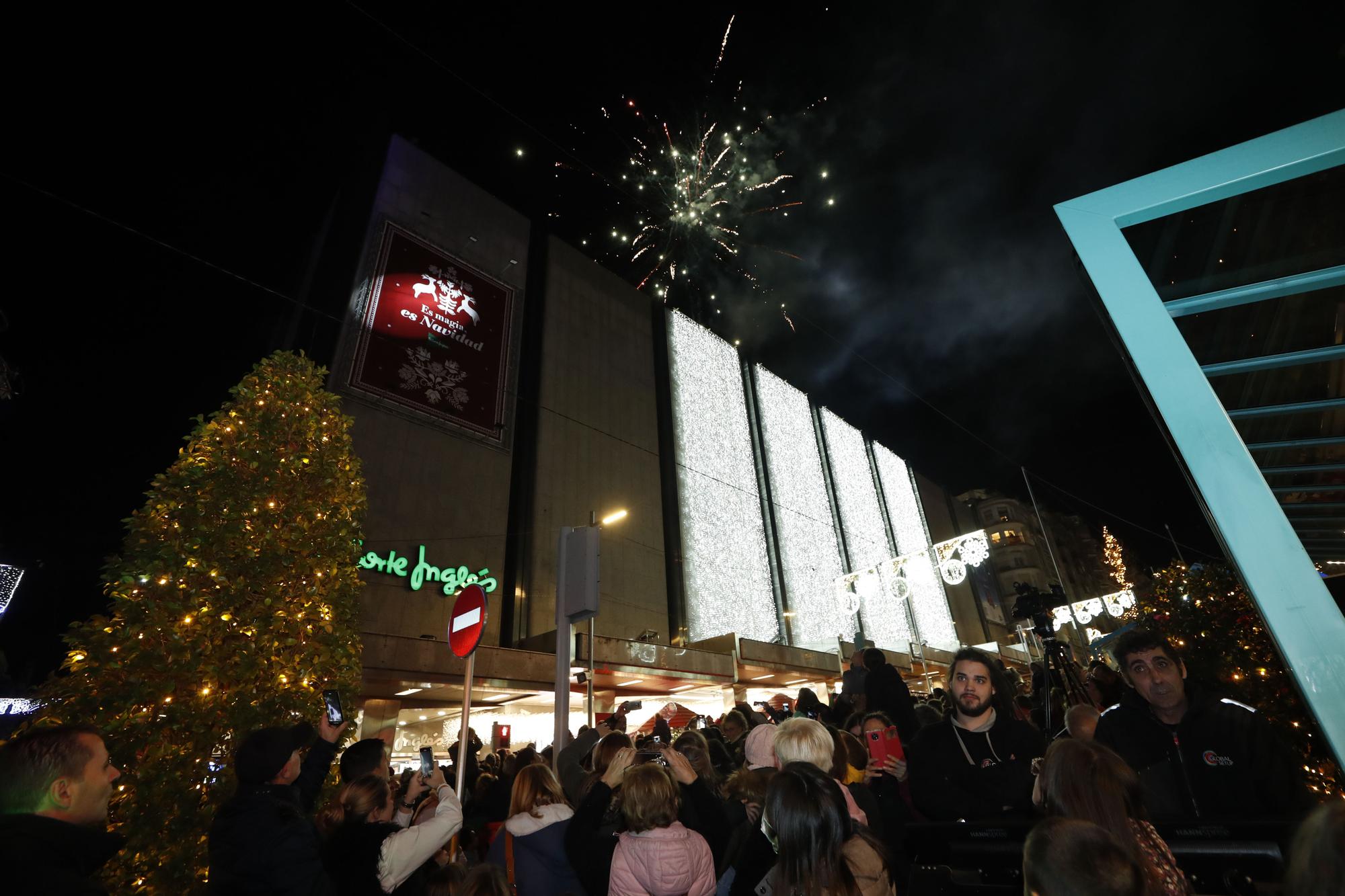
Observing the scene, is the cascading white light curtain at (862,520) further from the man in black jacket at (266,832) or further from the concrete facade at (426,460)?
the man in black jacket at (266,832)

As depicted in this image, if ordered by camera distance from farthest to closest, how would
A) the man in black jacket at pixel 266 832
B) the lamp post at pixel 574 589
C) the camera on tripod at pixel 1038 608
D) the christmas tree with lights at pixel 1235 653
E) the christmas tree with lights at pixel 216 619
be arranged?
1. the camera on tripod at pixel 1038 608
2. the lamp post at pixel 574 589
3. the christmas tree with lights at pixel 1235 653
4. the christmas tree with lights at pixel 216 619
5. the man in black jacket at pixel 266 832

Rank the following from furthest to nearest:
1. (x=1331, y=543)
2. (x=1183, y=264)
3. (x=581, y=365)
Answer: (x=581, y=365), (x=1331, y=543), (x=1183, y=264)

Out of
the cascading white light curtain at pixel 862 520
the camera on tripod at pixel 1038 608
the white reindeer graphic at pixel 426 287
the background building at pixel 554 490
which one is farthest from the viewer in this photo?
the cascading white light curtain at pixel 862 520

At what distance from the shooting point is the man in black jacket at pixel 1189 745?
2732 mm

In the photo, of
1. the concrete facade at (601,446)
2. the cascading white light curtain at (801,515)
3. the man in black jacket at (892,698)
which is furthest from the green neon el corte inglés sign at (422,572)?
the cascading white light curtain at (801,515)

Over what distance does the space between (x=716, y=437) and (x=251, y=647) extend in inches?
919

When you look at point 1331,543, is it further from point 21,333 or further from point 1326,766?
point 21,333

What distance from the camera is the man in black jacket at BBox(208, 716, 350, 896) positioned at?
265cm

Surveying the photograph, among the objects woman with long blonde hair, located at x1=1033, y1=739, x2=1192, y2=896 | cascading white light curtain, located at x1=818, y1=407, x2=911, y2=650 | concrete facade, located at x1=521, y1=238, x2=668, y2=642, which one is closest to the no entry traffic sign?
woman with long blonde hair, located at x1=1033, y1=739, x2=1192, y2=896

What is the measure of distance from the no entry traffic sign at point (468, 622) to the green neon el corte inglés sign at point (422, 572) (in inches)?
390

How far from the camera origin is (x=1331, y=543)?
4.05 meters

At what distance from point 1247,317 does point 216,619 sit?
7.14m

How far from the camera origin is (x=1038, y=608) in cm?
738

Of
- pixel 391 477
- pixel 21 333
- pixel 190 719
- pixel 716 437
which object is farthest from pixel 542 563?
pixel 190 719
